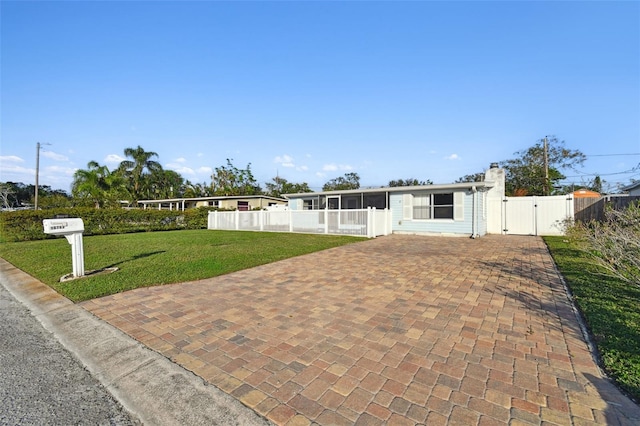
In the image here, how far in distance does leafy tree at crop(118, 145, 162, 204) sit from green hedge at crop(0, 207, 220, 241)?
15.8 metres

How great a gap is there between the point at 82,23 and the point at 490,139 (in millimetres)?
19241

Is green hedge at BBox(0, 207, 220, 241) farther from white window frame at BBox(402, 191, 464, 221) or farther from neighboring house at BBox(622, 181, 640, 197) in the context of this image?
neighboring house at BBox(622, 181, 640, 197)

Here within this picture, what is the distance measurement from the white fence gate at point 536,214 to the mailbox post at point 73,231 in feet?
53.1

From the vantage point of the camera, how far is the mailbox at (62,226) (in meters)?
4.89

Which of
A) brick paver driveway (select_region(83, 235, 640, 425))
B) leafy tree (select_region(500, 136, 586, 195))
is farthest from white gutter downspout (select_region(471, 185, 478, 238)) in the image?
leafy tree (select_region(500, 136, 586, 195))

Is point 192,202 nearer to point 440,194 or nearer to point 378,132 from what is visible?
point 378,132

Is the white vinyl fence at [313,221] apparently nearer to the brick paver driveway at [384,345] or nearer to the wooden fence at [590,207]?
the brick paver driveway at [384,345]

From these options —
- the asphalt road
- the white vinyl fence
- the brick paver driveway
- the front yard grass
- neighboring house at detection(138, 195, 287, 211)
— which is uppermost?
neighboring house at detection(138, 195, 287, 211)

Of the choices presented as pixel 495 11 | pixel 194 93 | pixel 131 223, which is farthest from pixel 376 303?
pixel 131 223

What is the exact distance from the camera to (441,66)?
11.3m

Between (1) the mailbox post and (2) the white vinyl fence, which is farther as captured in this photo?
(2) the white vinyl fence

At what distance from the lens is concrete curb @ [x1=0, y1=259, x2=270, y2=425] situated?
1862 mm

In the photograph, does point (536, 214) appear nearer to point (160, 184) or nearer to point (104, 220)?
point (104, 220)

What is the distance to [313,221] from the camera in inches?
578
